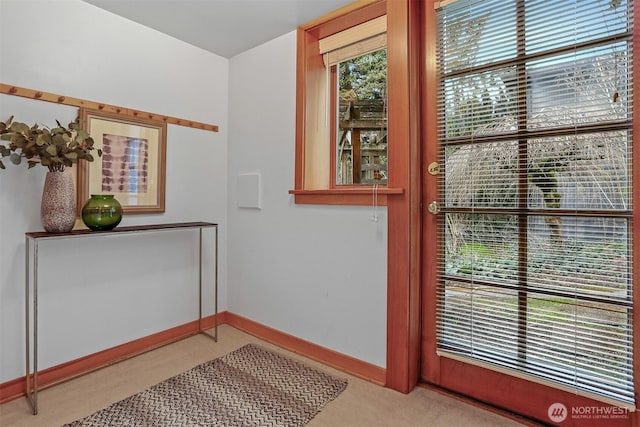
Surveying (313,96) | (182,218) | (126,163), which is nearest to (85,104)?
(126,163)

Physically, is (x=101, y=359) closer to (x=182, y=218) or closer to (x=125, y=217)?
(x=125, y=217)

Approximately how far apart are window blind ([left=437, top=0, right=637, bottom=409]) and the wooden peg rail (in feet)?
6.03

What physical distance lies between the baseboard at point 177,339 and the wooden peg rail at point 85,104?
1.43 metres

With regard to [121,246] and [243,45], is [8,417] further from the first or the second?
[243,45]

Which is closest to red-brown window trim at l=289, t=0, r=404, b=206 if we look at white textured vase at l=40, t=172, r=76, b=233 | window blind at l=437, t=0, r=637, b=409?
window blind at l=437, t=0, r=637, b=409

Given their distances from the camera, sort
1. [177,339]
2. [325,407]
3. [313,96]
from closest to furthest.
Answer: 1. [325,407]
2. [313,96]
3. [177,339]

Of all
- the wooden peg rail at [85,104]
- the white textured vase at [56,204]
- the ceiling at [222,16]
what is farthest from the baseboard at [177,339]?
the ceiling at [222,16]

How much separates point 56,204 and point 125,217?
48 centimetres

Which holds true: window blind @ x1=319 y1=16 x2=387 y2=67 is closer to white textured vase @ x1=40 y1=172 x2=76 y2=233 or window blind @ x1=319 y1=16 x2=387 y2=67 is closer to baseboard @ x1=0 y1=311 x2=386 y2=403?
white textured vase @ x1=40 y1=172 x2=76 y2=233

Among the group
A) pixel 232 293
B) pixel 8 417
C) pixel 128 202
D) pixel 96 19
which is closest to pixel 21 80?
pixel 96 19

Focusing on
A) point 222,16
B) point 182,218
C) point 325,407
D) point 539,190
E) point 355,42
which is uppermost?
point 222,16

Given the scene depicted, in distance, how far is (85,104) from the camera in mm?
1988

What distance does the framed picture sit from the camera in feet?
6.61

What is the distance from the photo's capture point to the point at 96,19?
6.63 ft
